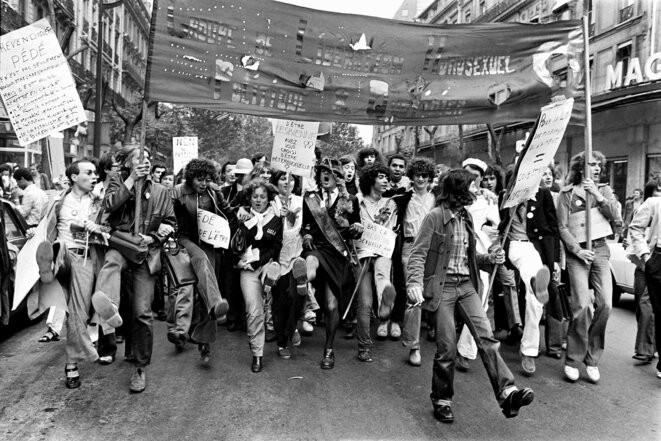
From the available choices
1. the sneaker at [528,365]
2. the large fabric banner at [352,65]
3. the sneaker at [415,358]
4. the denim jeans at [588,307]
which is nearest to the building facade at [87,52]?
the large fabric banner at [352,65]

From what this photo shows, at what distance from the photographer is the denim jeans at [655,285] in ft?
18.5

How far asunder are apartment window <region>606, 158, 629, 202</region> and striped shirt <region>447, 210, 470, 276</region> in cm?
2096

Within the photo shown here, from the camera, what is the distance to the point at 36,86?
259 inches

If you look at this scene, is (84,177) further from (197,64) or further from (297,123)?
(297,123)

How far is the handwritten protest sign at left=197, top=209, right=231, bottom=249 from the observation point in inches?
233

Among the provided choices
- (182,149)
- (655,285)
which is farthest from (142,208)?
(182,149)

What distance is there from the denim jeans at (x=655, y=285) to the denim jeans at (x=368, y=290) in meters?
2.45

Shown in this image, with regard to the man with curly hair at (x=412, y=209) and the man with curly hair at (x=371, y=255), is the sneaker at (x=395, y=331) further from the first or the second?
the man with curly hair at (x=371, y=255)

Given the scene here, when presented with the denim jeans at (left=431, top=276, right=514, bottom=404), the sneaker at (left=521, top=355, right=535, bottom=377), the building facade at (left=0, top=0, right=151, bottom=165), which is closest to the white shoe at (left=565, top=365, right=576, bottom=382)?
the sneaker at (left=521, top=355, right=535, bottom=377)

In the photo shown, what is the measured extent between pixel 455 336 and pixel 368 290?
1.71 meters

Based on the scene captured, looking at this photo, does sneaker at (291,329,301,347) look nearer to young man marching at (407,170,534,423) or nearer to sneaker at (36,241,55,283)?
young man marching at (407,170,534,423)

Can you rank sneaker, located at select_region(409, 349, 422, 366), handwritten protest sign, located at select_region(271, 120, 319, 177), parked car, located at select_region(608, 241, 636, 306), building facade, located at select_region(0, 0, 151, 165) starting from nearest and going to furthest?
sneaker, located at select_region(409, 349, 422, 366) < handwritten protest sign, located at select_region(271, 120, 319, 177) < parked car, located at select_region(608, 241, 636, 306) < building facade, located at select_region(0, 0, 151, 165)

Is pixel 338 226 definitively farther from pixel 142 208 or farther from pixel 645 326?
pixel 645 326

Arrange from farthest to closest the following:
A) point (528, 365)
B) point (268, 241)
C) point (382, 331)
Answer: point (382, 331), point (268, 241), point (528, 365)
